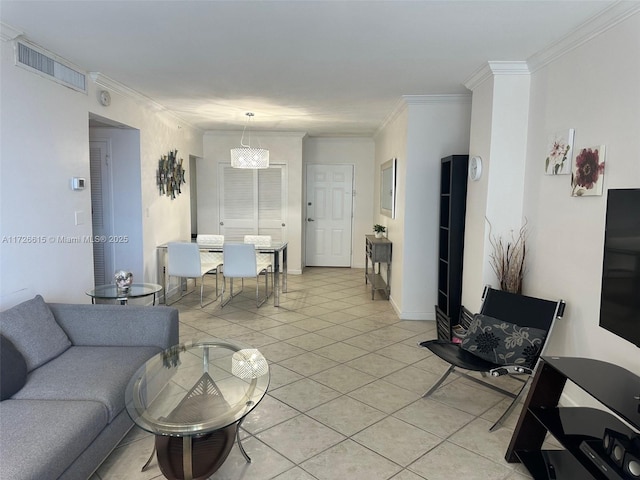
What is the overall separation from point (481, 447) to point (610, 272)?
120 centimetres


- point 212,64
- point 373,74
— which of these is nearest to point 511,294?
point 373,74

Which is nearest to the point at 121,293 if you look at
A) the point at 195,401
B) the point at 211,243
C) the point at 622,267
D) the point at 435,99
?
the point at 195,401

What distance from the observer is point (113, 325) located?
9.11 feet

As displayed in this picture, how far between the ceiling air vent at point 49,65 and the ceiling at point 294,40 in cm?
7

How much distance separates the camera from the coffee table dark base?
1.89 metres

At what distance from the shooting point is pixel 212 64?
3430 mm

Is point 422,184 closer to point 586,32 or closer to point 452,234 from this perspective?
point 452,234

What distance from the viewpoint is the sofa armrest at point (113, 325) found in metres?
2.76

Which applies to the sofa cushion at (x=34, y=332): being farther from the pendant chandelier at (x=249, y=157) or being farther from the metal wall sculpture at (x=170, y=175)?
the pendant chandelier at (x=249, y=157)

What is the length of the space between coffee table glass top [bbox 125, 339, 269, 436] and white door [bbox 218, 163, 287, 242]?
4.70m

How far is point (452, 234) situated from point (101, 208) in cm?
387

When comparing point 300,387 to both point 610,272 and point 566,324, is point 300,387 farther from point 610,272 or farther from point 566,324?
point 610,272

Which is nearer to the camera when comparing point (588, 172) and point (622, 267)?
point (622, 267)

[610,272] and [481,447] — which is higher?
[610,272]
